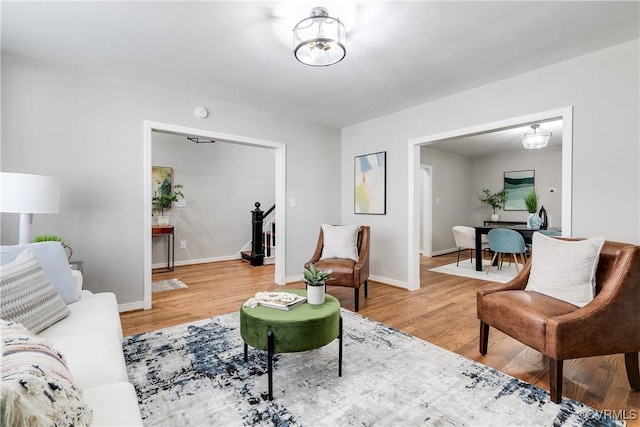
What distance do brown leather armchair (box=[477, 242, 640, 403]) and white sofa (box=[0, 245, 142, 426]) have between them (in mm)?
1963

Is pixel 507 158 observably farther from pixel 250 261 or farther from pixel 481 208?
pixel 250 261

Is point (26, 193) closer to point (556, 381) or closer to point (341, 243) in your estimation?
point (341, 243)

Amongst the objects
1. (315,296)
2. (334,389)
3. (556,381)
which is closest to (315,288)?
(315,296)

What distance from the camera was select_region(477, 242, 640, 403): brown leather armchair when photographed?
1660 millimetres

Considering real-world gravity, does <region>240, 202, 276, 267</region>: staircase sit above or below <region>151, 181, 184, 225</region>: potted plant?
below

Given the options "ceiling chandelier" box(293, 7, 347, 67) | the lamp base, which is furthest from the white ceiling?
the lamp base

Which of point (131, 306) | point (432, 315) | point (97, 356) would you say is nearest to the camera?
point (97, 356)

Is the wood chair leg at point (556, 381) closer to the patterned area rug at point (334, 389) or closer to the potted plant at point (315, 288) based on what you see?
the patterned area rug at point (334, 389)

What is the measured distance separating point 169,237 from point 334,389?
4.51 meters

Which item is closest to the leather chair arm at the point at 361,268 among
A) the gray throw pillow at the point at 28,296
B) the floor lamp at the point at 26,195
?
the gray throw pillow at the point at 28,296

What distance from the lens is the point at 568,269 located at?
6.43 feet

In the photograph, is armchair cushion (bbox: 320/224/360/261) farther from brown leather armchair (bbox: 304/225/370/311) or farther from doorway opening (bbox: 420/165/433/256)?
doorway opening (bbox: 420/165/433/256)

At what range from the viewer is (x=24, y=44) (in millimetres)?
2432

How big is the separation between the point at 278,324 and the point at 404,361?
3.26 feet
